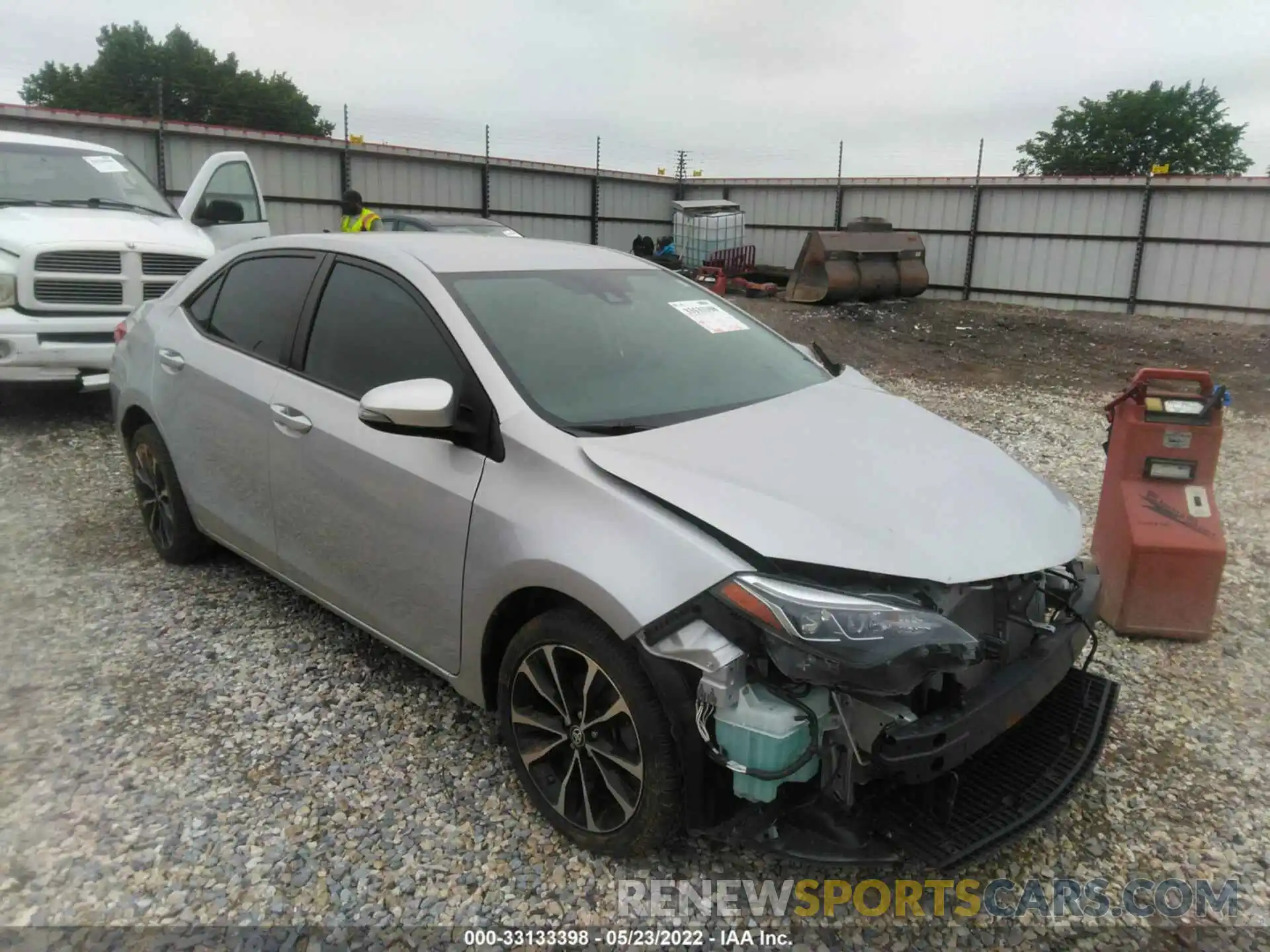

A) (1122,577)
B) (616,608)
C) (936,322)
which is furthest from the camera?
(936,322)

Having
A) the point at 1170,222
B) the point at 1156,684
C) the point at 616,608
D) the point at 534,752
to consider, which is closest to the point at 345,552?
the point at 534,752

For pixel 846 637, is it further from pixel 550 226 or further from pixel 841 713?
pixel 550 226

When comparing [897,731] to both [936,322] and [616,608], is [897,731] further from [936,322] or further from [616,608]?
[936,322]

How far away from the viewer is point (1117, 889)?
2.54 meters

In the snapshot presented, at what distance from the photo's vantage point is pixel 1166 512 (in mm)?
4094

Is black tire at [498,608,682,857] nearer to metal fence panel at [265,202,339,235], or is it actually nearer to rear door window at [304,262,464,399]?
rear door window at [304,262,464,399]

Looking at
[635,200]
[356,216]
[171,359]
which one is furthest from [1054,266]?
[171,359]

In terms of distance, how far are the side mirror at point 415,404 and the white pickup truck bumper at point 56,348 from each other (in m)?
4.64

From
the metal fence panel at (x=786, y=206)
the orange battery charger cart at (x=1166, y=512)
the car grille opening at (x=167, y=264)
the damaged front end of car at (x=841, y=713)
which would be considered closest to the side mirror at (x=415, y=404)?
the damaged front end of car at (x=841, y=713)

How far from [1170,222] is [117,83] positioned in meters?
49.8

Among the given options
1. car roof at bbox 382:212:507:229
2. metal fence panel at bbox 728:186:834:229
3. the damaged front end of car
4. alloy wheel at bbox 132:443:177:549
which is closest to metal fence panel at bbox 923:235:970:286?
metal fence panel at bbox 728:186:834:229

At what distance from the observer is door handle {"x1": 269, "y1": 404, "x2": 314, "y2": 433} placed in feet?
10.6

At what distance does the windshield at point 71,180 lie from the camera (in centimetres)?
718

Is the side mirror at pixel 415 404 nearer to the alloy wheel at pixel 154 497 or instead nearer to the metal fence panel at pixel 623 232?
the alloy wheel at pixel 154 497
